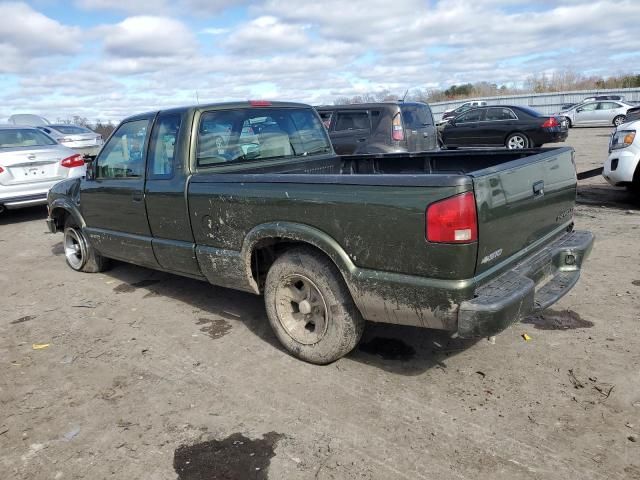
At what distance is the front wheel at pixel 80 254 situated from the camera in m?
5.85

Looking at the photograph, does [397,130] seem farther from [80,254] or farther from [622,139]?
[80,254]

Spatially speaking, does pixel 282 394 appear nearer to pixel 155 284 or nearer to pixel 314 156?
pixel 314 156

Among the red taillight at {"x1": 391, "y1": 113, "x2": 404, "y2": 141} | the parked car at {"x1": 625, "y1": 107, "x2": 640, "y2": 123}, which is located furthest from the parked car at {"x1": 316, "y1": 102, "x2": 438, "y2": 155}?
the parked car at {"x1": 625, "y1": 107, "x2": 640, "y2": 123}

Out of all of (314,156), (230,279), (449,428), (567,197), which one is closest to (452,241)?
(449,428)

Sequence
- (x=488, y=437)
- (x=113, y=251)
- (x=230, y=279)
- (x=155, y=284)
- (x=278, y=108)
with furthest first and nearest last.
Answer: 1. (x=155, y=284)
2. (x=113, y=251)
3. (x=278, y=108)
4. (x=230, y=279)
5. (x=488, y=437)

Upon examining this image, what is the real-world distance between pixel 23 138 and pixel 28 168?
1124mm

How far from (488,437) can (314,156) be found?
3003mm

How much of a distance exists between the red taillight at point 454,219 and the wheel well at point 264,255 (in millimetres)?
1199

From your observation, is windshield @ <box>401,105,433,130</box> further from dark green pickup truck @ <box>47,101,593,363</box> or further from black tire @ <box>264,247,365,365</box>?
black tire @ <box>264,247,365,365</box>

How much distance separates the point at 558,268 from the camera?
3518mm

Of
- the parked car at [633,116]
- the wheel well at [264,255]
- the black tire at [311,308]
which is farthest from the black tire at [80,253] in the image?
the parked car at [633,116]

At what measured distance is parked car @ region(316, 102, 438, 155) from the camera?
29.8 feet

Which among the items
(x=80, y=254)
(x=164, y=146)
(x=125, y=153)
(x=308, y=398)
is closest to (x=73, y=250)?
(x=80, y=254)

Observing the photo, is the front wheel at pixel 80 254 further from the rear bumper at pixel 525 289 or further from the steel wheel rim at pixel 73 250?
the rear bumper at pixel 525 289
